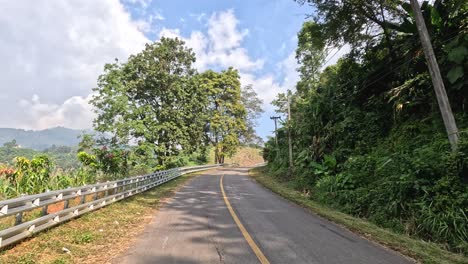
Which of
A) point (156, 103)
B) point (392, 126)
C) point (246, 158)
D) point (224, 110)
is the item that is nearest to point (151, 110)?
point (156, 103)

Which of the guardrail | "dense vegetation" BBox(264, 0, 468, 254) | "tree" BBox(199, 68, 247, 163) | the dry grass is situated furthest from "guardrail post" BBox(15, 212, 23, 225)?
the dry grass

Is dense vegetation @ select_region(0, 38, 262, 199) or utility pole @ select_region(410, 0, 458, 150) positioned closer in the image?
utility pole @ select_region(410, 0, 458, 150)

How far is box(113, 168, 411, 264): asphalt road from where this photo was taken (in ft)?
18.2

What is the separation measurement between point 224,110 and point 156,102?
2317 cm

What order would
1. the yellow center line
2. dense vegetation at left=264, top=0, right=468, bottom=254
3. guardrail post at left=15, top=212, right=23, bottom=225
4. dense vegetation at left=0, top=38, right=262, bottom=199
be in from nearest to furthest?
the yellow center line
guardrail post at left=15, top=212, right=23, bottom=225
dense vegetation at left=264, top=0, right=468, bottom=254
dense vegetation at left=0, top=38, right=262, bottom=199

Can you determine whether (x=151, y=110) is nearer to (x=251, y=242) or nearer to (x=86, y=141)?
(x=86, y=141)

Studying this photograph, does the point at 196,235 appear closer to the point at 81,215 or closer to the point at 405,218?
the point at 81,215

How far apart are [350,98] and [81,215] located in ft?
49.6

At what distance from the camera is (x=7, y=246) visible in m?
5.64

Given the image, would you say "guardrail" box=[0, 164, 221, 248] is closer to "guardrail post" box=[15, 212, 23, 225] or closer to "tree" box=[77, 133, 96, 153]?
"guardrail post" box=[15, 212, 23, 225]

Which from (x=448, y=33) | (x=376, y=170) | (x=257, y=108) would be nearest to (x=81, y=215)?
(x=376, y=170)

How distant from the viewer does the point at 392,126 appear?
14.3 metres

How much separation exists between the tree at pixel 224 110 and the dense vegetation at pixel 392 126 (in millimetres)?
28223

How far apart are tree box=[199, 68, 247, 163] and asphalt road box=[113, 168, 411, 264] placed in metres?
39.5
